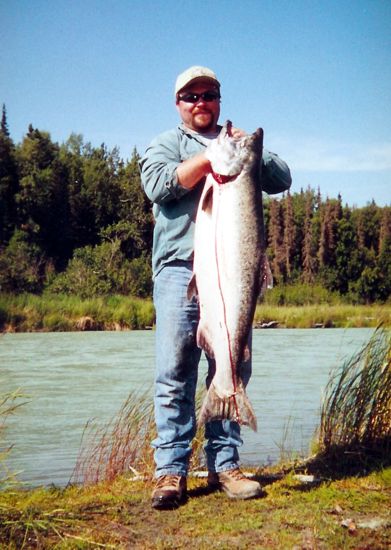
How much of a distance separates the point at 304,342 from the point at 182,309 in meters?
20.7

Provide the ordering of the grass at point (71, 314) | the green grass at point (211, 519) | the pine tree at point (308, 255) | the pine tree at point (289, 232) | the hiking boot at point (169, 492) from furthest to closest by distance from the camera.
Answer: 1. the pine tree at point (289, 232)
2. the pine tree at point (308, 255)
3. the grass at point (71, 314)
4. the hiking boot at point (169, 492)
5. the green grass at point (211, 519)

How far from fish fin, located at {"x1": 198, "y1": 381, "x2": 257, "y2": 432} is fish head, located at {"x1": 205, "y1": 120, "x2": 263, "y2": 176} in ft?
3.67

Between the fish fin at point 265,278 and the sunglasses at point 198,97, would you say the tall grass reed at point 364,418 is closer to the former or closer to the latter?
the fish fin at point 265,278

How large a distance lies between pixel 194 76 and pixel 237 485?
237 centimetres

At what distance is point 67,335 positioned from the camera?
84.2 ft

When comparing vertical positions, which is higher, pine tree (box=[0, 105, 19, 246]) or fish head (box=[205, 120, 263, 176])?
pine tree (box=[0, 105, 19, 246])

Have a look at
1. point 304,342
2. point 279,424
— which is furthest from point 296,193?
point 279,424

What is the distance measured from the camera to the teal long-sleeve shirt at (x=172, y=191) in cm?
374

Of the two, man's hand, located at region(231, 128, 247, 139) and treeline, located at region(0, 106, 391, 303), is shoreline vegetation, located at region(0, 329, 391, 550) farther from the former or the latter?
treeline, located at region(0, 106, 391, 303)

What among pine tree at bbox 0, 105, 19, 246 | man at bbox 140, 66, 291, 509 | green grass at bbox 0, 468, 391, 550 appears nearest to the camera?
green grass at bbox 0, 468, 391, 550

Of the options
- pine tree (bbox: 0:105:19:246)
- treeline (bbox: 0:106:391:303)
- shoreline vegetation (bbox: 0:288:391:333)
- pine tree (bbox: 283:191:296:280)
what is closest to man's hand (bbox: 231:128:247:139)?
shoreline vegetation (bbox: 0:288:391:333)

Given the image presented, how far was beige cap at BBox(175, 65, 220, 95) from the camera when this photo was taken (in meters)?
3.82

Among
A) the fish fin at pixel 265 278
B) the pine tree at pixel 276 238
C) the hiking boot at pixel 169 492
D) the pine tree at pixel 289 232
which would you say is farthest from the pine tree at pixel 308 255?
the fish fin at pixel 265 278

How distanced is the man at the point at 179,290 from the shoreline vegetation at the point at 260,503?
0.18 m
